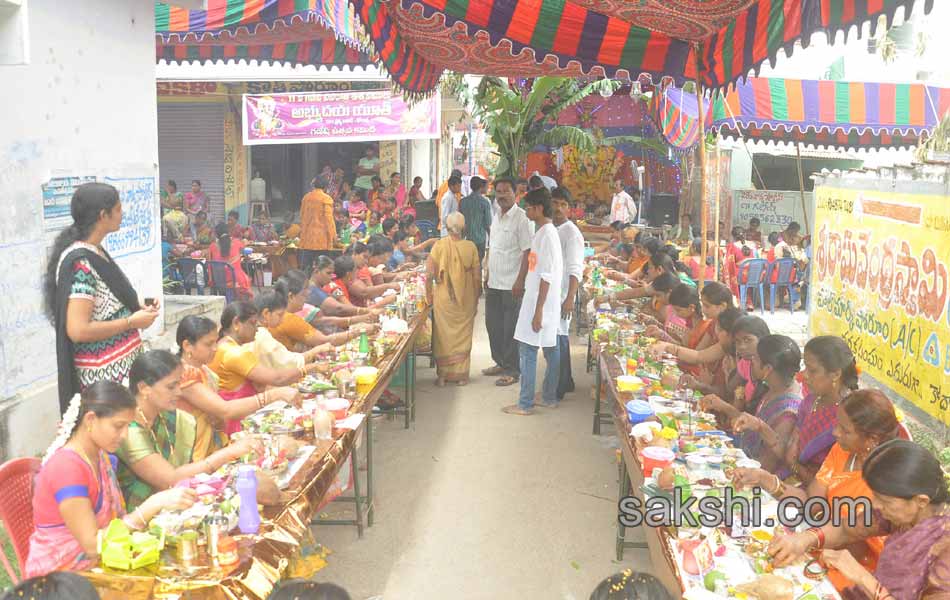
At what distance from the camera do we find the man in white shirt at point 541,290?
270 inches

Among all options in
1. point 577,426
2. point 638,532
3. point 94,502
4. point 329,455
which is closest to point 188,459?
point 329,455

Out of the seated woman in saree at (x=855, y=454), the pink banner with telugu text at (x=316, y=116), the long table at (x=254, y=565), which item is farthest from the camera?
the pink banner with telugu text at (x=316, y=116)

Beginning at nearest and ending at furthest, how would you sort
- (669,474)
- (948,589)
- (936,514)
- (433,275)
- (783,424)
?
(948,589) < (936,514) < (669,474) < (783,424) < (433,275)

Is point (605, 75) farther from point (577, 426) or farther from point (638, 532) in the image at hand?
point (638, 532)

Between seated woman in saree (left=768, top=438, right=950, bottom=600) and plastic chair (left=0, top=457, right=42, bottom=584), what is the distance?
274 centimetres

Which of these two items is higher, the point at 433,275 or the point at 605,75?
the point at 605,75

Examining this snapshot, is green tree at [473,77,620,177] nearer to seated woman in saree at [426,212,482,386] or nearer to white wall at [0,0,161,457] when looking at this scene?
seated woman in saree at [426,212,482,386]

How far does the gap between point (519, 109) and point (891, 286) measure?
8.72 meters

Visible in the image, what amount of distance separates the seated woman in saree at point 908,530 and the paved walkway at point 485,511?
1823 millimetres

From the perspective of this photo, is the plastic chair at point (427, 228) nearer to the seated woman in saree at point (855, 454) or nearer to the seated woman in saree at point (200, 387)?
the seated woman in saree at point (200, 387)

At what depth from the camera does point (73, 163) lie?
5855 millimetres

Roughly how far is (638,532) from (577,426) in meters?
2.07

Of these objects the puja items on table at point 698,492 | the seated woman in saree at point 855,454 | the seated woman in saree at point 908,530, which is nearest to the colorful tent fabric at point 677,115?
the puja items on table at point 698,492

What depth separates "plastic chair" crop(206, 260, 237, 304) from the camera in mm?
10109
